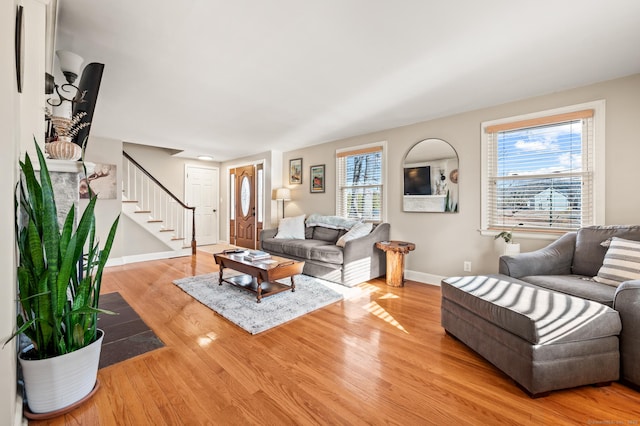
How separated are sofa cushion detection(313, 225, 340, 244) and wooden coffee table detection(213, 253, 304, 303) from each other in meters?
1.42

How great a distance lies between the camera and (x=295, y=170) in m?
5.65

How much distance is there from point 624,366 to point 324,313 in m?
2.05

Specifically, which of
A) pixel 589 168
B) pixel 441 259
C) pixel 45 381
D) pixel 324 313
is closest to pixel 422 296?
pixel 441 259

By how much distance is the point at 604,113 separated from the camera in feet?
8.53

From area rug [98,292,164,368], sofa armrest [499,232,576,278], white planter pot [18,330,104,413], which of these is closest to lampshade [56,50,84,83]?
area rug [98,292,164,368]

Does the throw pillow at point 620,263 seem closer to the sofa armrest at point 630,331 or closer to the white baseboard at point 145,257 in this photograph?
the sofa armrest at point 630,331

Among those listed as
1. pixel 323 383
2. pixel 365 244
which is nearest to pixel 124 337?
pixel 323 383

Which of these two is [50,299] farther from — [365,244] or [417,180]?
[417,180]

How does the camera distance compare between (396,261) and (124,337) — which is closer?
(124,337)

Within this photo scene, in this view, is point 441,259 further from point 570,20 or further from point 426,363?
point 570,20

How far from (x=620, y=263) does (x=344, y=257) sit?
2465 millimetres

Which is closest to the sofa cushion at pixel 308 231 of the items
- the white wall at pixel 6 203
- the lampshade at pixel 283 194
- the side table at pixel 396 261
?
the lampshade at pixel 283 194

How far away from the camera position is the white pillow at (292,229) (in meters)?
4.78

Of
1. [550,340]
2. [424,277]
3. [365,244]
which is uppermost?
[365,244]
